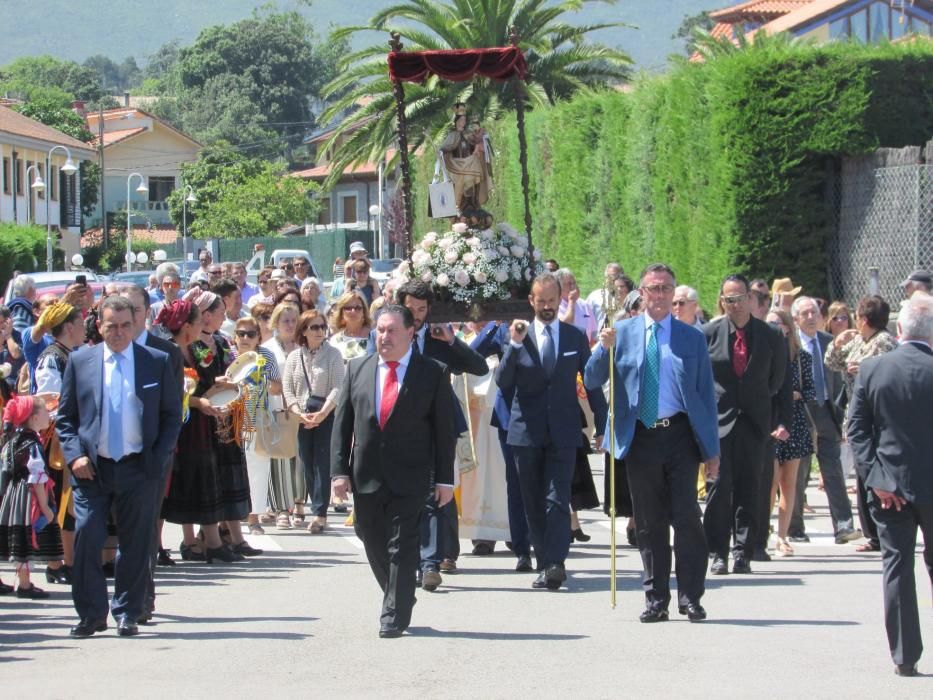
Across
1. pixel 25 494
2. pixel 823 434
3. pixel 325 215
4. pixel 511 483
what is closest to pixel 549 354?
pixel 511 483

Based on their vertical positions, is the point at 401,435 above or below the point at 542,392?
below

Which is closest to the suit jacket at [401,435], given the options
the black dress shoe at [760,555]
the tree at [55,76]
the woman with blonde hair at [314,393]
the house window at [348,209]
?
the black dress shoe at [760,555]

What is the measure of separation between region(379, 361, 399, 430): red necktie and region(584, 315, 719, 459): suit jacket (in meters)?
1.39

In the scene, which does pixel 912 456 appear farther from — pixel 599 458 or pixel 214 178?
pixel 214 178

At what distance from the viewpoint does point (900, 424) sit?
7.78 m

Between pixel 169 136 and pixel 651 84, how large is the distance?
3458 inches

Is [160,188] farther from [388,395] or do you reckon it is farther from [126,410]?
[388,395]

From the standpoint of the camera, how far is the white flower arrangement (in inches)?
472

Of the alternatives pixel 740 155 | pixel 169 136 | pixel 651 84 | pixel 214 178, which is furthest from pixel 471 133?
pixel 169 136

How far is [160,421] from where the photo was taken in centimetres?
895

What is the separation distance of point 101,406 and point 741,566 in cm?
496

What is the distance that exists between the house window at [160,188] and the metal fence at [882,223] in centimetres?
9406

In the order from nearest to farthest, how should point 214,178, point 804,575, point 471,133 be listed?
point 804,575
point 471,133
point 214,178

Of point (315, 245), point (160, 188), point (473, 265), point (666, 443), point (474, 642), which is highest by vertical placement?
point (160, 188)
